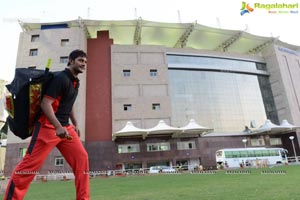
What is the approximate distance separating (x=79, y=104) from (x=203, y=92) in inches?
701

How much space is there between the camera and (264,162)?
27.1 meters

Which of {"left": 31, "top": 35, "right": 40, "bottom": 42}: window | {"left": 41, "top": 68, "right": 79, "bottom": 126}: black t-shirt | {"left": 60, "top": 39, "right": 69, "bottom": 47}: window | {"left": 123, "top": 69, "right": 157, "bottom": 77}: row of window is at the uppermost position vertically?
{"left": 31, "top": 35, "right": 40, "bottom": 42}: window

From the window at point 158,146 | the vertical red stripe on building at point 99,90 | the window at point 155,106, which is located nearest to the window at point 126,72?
the vertical red stripe on building at point 99,90

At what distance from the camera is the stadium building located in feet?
95.7

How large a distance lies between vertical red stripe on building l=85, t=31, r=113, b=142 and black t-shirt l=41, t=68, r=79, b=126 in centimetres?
2730

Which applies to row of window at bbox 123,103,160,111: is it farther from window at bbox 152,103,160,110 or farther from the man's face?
the man's face

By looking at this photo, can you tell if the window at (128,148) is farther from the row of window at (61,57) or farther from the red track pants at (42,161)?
the red track pants at (42,161)

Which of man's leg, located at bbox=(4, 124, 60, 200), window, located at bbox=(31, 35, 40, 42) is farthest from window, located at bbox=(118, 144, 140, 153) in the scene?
man's leg, located at bbox=(4, 124, 60, 200)

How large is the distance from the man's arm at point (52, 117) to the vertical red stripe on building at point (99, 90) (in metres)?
27.6

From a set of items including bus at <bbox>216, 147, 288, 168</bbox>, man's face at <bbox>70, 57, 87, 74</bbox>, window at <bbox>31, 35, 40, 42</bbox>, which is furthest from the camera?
window at <bbox>31, 35, 40, 42</bbox>

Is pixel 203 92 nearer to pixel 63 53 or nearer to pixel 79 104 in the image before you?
pixel 79 104

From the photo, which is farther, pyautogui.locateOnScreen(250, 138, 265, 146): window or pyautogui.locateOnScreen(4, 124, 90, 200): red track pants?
pyautogui.locateOnScreen(250, 138, 265, 146): window

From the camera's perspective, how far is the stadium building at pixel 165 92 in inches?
1148

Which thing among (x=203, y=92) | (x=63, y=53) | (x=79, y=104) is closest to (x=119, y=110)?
(x=79, y=104)
